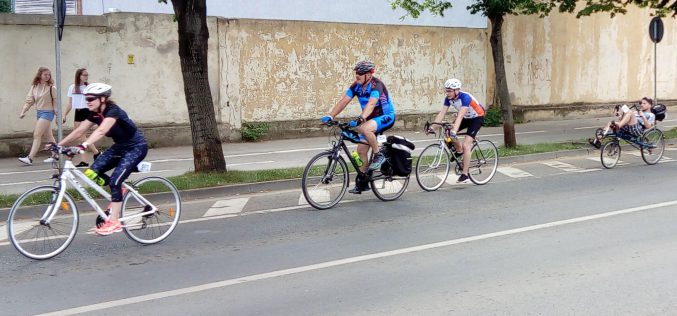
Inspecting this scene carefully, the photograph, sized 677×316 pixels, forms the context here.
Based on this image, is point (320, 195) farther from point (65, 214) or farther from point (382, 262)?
point (65, 214)

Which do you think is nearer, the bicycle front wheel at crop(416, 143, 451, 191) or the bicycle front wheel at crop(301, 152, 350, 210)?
the bicycle front wheel at crop(301, 152, 350, 210)

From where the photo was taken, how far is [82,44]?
52.5 feet

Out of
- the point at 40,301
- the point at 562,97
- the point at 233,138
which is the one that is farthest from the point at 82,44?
the point at 562,97

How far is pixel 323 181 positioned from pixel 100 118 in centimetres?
313

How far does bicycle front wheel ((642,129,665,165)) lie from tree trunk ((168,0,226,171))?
8.05 m

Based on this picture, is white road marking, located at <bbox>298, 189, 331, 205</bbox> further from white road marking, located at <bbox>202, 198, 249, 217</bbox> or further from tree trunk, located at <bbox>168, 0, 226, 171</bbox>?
tree trunk, located at <bbox>168, 0, 226, 171</bbox>

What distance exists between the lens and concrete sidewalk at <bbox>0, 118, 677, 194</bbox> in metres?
12.7

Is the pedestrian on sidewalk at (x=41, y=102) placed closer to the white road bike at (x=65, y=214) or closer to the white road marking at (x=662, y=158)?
the white road bike at (x=65, y=214)

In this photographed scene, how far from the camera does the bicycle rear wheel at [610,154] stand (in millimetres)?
13266

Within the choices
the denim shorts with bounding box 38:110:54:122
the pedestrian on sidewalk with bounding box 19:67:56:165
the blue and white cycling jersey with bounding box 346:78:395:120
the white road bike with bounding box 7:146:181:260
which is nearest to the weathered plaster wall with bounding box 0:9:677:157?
the pedestrian on sidewalk with bounding box 19:67:56:165

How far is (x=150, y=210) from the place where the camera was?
770 centimetres

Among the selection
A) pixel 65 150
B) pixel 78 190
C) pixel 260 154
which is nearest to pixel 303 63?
pixel 260 154

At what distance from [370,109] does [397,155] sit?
0.85 meters

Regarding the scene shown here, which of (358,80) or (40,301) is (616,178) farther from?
(40,301)
